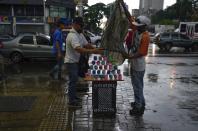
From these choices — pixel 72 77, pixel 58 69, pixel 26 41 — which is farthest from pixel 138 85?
pixel 26 41

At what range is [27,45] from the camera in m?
17.6

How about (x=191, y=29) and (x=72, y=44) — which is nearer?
(x=72, y=44)

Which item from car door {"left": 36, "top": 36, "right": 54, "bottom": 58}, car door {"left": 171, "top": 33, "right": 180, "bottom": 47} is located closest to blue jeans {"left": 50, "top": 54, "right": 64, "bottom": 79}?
car door {"left": 36, "top": 36, "right": 54, "bottom": 58}

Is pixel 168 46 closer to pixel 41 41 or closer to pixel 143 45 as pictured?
pixel 41 41

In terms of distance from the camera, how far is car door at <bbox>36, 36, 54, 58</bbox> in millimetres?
17531

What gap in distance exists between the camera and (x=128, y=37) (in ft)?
25.3

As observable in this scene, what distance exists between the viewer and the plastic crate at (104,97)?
739 cm

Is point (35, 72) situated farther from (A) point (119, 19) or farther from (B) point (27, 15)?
(B) point (27, 15)

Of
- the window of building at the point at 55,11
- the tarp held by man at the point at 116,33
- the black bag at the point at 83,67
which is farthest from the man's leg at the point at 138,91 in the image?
the window of building at the point at 55,11

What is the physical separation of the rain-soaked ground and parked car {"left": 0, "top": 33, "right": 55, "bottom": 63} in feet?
16.7

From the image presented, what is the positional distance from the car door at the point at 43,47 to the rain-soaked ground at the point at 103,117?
5067mm

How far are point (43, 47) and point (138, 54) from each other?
1072 centimetres

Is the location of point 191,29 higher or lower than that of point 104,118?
higher

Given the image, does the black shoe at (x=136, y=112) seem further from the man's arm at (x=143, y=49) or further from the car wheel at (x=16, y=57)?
the car wheel at (x=16, y=57)
